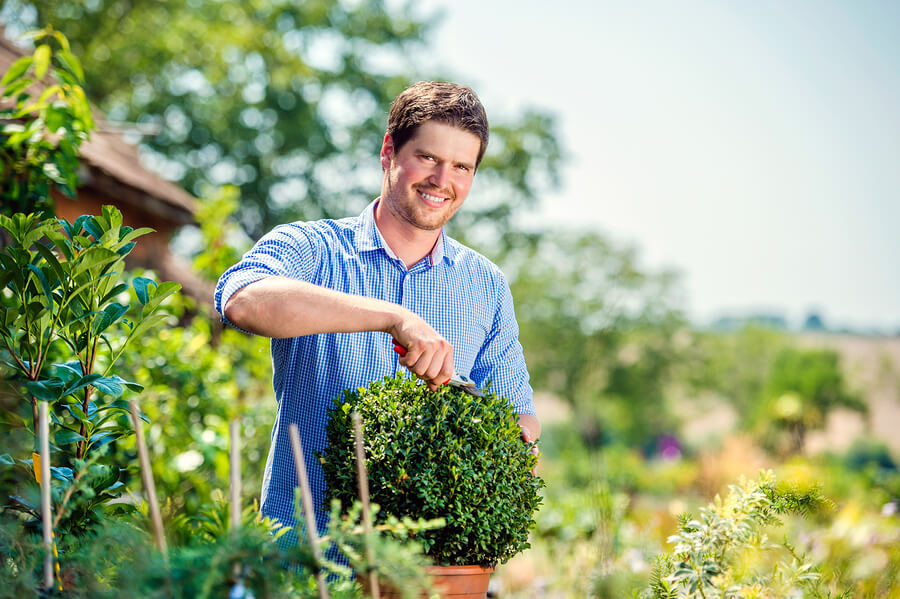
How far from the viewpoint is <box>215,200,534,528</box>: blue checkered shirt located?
1997mm

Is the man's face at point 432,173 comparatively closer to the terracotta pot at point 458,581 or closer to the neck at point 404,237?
the neck at point 404,237

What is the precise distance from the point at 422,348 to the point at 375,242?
0.79 meters

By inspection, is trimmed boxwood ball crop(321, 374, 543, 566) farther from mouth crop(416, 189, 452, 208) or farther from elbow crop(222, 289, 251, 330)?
mouth crop(416, 189, 452, 208)

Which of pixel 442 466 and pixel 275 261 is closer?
pixel 442 466

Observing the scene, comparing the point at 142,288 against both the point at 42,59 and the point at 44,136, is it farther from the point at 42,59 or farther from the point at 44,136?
the point at 44,136

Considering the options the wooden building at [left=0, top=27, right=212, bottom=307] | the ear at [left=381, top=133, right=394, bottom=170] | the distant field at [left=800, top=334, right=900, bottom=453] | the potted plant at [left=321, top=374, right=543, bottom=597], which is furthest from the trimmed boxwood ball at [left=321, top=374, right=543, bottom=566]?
the distant field at [left=800, top=334, right=900, bottom=453]

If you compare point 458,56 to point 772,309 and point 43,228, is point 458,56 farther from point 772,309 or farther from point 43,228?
point 772,309

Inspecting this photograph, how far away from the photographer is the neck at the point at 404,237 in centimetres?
223

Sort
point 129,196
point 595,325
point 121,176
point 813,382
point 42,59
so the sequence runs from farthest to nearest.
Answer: point 813,382
point 595,325
point 129,196
point 121,176
point 42,59

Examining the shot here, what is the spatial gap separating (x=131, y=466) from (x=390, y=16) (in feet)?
65.7

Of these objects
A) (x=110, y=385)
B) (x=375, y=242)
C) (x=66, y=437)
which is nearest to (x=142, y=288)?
(x=110, y=385)

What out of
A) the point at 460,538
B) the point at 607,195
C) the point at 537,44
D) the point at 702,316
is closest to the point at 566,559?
the point at 460,538

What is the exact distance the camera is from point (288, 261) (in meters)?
1.86

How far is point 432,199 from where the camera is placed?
2137 millimetres
